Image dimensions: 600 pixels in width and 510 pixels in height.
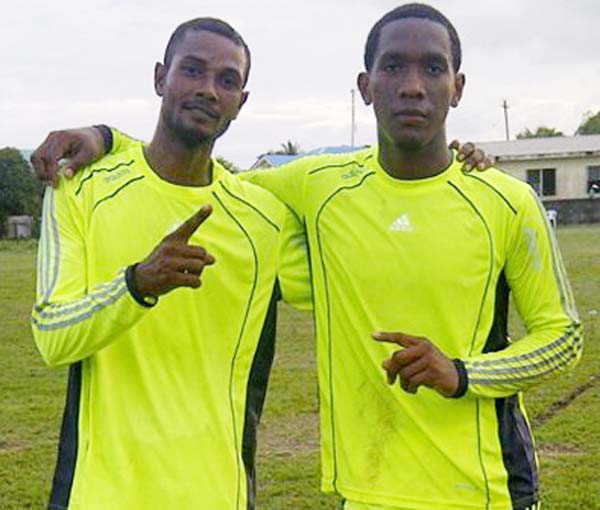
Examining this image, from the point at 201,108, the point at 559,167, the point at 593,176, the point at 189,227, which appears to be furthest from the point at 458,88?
the point at 593,176

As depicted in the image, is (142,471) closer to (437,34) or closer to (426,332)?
(426,332)

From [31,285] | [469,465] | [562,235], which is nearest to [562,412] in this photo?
[469,465]

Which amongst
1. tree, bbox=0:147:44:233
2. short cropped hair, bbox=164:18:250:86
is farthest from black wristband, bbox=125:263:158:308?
tree, bbox=0:147:44:233

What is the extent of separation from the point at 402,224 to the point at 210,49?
871mm

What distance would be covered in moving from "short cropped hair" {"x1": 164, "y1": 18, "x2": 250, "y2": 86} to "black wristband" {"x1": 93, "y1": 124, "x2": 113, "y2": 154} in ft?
1.10

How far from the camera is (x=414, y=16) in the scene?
3.42 meters

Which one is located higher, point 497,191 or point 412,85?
point 412,85

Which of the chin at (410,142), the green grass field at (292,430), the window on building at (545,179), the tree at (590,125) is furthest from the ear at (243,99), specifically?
the tree at (590,125)

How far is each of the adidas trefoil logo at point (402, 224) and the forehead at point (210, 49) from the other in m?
0.74

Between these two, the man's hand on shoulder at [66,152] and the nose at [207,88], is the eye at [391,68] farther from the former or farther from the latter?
the man's hand on shoulder at [66,152]

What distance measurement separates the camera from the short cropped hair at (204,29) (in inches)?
137

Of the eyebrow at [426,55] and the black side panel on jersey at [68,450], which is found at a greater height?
the eyebrow at [426,55]

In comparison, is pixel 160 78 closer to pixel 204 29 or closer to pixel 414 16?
pixel 204 29

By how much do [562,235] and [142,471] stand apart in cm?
3330
